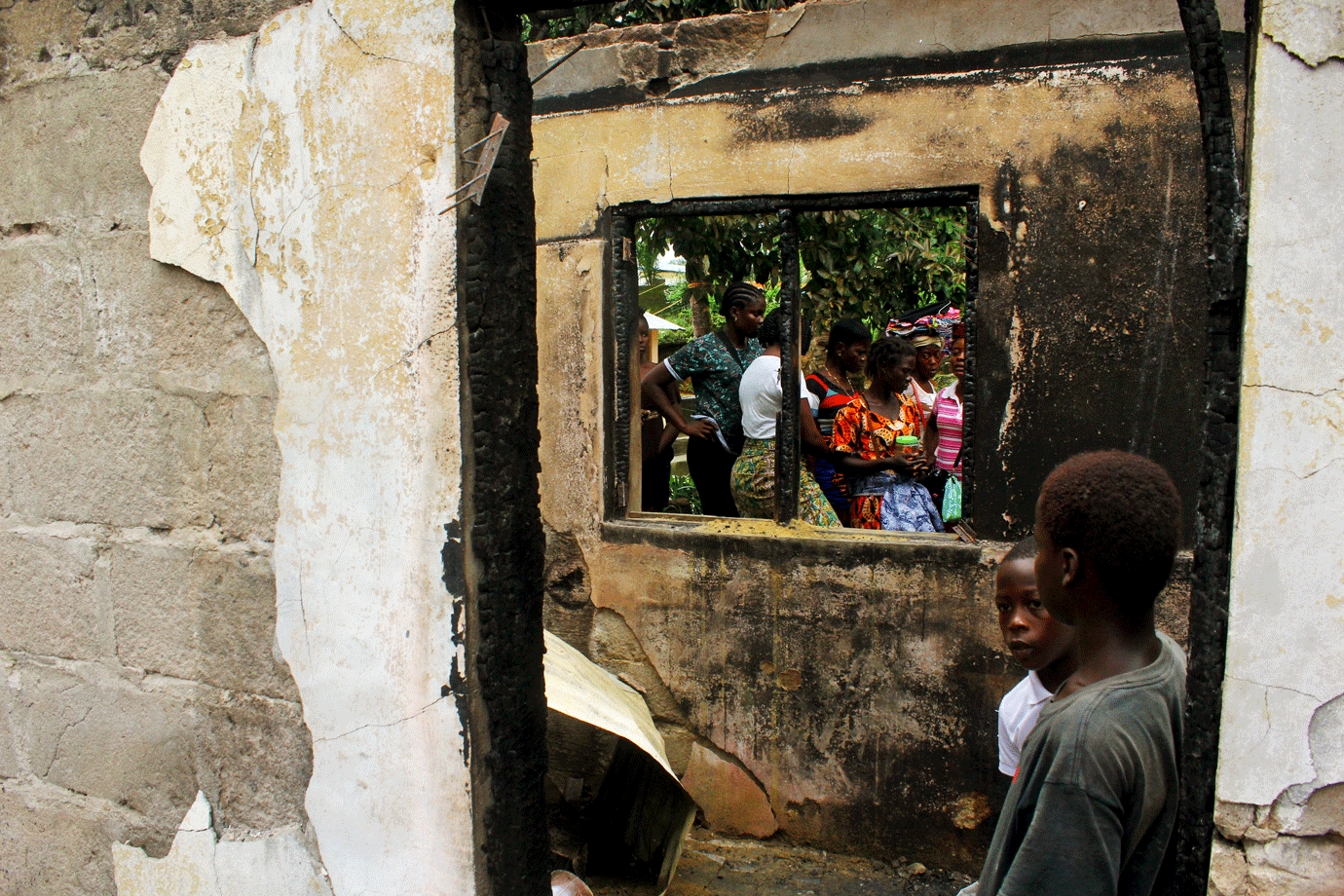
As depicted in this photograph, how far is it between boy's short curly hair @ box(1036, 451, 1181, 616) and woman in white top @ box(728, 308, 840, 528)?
2.77 meters

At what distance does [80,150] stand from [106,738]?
133 cm

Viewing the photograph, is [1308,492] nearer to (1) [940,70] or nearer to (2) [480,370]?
(2) [480,370]

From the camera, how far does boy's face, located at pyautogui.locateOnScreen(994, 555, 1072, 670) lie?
6.92ft

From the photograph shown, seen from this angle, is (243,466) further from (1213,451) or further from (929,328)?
(929,328)

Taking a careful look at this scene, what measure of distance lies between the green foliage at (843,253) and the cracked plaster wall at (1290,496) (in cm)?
439

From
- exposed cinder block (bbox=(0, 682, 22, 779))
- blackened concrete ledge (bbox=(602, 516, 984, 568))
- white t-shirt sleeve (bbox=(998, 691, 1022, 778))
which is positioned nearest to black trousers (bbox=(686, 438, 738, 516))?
blackened concrete ledge (bbox=(602, 516, 984, 568))

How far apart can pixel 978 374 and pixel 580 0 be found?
2.29 meters

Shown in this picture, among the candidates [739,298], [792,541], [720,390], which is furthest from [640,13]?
[792,541]

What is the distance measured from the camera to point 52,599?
2287 millimetres

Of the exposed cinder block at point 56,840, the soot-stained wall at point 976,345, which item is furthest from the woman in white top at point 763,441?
the exposed cinder block at point 56,840

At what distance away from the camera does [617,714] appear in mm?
3350

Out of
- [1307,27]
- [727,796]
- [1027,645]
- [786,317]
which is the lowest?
[727,796]

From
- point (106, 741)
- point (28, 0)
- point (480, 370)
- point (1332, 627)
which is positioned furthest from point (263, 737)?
point (1332, 627)

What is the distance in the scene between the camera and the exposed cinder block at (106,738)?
215 cm
